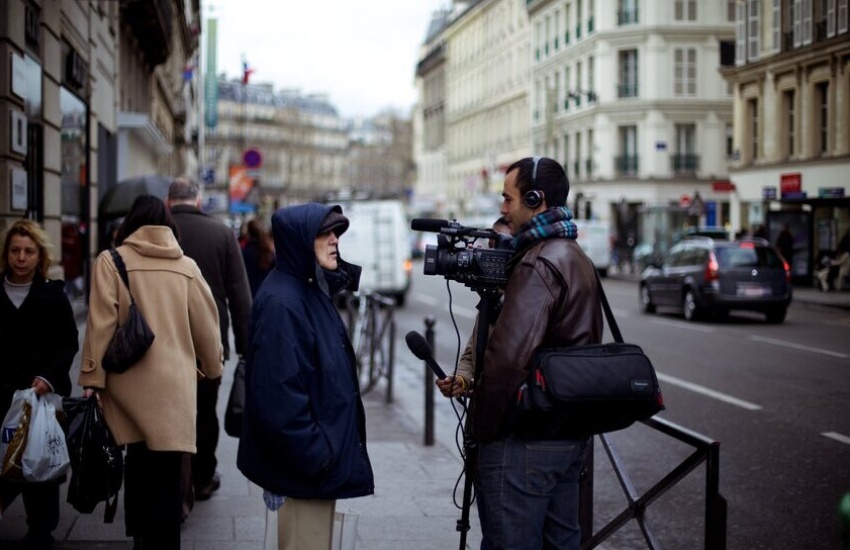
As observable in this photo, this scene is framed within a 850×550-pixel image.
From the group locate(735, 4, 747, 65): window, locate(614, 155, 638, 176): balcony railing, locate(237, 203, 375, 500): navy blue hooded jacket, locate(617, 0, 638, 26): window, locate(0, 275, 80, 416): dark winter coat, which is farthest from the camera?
locate(617, 0, 638, 26): window

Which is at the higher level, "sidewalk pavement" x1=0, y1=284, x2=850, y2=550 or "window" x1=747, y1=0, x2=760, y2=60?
"window" x1=747, y1=0, x2=760, y2=60

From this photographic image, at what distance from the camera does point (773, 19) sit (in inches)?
1476

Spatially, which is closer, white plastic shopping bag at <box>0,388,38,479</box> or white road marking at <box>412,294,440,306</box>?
white plastic shopping bag at <box>0,388,38,479</box>

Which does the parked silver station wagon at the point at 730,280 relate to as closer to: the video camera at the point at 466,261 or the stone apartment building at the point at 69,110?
the stone apartment building at the point at 69,110

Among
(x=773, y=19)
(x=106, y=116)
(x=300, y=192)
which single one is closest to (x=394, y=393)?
(x=106, y=116)

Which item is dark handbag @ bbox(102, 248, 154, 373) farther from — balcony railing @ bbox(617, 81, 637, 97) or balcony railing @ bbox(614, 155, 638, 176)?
balcony railing @ bbox(617, 81, 637, 97)

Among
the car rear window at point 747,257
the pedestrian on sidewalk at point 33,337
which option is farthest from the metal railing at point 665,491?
the car rear window at point 747,257

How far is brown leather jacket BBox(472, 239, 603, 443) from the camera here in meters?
3.94

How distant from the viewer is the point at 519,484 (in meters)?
4.09

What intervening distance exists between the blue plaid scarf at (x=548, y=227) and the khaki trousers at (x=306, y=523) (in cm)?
121

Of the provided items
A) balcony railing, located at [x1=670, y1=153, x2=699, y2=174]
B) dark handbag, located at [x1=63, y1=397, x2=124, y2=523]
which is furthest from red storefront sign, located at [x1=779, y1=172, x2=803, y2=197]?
dark handbag, located at [x1=63, y1=397, x2=124, y2=523]

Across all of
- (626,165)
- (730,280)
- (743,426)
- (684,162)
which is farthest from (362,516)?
(626,165)

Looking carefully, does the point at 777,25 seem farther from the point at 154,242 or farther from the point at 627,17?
the point at 154,242

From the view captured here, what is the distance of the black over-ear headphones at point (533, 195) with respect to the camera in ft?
13.6
